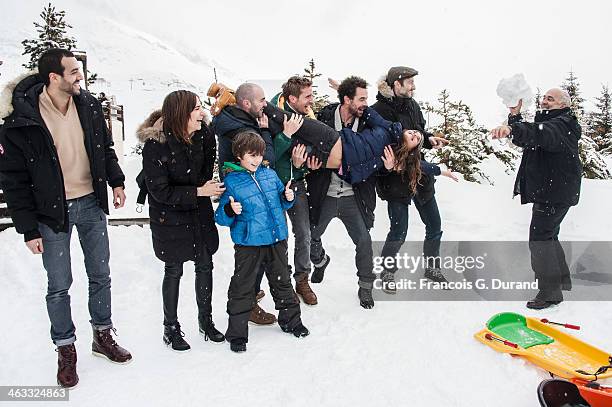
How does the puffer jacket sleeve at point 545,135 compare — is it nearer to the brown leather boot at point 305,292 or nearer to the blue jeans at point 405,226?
the blue jeans at point 405,226

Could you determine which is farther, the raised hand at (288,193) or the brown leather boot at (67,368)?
the raised hand at (288,193)

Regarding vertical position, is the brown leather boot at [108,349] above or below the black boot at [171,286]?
below

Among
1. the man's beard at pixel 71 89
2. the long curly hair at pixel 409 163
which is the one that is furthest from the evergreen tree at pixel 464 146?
the man's beard at pixel 71 89

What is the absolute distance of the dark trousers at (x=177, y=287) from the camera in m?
4.15

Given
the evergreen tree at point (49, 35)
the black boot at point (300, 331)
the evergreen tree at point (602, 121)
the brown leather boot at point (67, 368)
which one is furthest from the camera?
the evergreen tree at point (602, 121)

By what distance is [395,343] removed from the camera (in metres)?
4.30

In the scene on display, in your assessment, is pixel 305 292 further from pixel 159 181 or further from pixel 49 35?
pixel 49 35

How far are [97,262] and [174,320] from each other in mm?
833

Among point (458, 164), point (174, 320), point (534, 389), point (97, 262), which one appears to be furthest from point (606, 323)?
point (458, 164)

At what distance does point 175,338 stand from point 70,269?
3.51 ft

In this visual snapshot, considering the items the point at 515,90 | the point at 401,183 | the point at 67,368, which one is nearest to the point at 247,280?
the point at 67,368

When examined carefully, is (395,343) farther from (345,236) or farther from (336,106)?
(345,236)

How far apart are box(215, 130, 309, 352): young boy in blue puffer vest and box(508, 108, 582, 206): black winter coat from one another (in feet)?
8.56

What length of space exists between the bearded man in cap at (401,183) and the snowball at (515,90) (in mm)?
907
